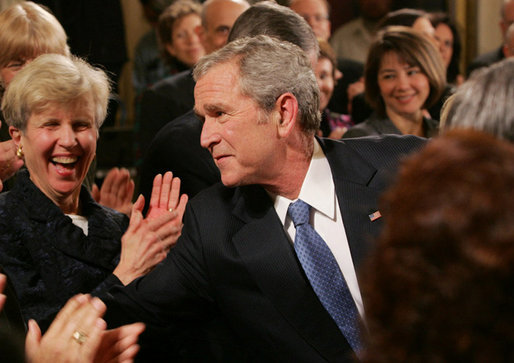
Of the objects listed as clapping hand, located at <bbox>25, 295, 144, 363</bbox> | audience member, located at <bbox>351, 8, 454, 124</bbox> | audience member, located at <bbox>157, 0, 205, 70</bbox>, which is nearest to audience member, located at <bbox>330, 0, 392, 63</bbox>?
audience member, located at <bbox>351, 8, 454, 124</bbox>

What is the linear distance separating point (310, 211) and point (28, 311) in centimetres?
76

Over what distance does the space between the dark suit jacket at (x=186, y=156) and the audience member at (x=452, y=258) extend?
5.17 feet

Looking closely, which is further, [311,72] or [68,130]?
[68,130]

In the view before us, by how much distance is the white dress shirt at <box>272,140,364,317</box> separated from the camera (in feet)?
6.12

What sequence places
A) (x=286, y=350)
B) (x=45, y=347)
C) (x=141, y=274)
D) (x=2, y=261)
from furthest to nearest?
(x=141, y=274) → (x=2, y=261) → (x=286, y=350) → (x=45, y=347)

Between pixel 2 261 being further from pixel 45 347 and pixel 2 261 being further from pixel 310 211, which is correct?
pixel 310 211

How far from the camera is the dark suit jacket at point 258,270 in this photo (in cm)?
182

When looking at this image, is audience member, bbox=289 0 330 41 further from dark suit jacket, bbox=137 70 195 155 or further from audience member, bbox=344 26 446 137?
dark suit jacket, bbox=137 70 195 155

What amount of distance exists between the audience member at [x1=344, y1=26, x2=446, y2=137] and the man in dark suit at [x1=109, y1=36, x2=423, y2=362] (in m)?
1.20

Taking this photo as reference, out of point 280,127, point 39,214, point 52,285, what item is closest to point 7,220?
point 39,214

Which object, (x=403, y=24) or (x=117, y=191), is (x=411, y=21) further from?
(x=117, y=191)


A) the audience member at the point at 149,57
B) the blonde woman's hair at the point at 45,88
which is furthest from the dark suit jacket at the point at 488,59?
the blonde woman's hair at the point at 45,88

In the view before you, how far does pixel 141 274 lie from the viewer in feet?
6.82

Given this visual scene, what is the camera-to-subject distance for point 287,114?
1.93m
